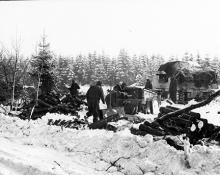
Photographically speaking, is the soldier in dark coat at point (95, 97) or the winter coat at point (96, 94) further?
the winter coat at point (96, 94)

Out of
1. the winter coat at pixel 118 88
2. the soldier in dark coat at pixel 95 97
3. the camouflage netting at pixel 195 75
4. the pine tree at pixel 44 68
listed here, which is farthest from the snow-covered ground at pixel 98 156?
the camouflage netting at pixel 195 75

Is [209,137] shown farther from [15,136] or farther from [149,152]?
[15,136]

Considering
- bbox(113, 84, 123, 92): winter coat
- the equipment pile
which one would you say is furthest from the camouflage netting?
the equipment pile

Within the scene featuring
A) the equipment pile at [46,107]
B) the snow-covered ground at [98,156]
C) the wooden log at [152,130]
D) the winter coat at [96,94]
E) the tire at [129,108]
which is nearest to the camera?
the snow-covered ground at [98,156]

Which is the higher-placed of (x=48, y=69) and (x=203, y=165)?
(x=48, y=69)

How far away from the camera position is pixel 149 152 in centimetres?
628

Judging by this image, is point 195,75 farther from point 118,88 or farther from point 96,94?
point 96,94

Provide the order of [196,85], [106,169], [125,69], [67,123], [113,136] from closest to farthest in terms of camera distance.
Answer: [106,169]
[113,136]
[67,123]
[196,85]
[125,69]

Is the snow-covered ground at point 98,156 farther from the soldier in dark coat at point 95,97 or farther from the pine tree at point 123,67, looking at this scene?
the pine tree at point 123,67

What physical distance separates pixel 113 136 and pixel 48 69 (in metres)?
21.3

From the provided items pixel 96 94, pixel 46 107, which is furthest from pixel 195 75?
pixel 96 94

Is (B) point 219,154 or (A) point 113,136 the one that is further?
(A) point 113,136

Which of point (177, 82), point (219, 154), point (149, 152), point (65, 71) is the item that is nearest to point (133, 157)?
point (149, 152)

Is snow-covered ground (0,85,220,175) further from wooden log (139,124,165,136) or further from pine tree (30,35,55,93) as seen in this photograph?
pine tree (30,35,55,93)
